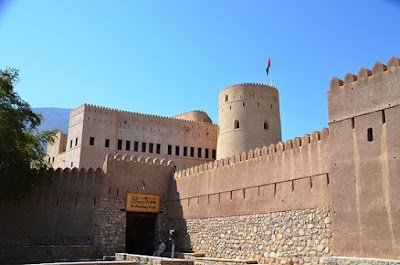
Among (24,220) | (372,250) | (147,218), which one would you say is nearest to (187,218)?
(147,218)

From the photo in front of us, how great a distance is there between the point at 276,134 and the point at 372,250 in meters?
19.8

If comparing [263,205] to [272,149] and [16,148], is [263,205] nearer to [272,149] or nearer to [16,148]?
[272,149]

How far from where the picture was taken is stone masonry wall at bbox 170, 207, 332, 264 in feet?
38.7

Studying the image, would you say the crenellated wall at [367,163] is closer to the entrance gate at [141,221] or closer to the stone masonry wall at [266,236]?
A: the stone masonry wall at [266,236]

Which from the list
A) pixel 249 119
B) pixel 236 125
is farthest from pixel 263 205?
pixel 236 125

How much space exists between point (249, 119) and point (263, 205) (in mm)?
15475

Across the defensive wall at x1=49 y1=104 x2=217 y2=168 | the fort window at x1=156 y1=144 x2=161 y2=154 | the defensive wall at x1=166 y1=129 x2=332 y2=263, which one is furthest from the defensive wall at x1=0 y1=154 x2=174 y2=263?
the fort window at x1=156 y1=144 x2=161 y2=154

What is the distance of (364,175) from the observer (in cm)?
1058

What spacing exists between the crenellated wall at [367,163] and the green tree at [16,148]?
1157 cm

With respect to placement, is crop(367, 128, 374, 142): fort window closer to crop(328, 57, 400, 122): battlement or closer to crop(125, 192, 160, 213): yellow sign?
crop(328, 57, 400, 122): battlement

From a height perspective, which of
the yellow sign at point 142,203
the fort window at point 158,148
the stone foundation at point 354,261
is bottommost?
the stone foundation at point 354,261

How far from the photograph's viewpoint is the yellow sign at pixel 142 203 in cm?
1875

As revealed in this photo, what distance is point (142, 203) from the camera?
Answer: 62.7 ft

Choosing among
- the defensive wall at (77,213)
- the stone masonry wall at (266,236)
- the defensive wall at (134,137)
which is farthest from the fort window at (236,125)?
the stone masonry wall at (266,236)
